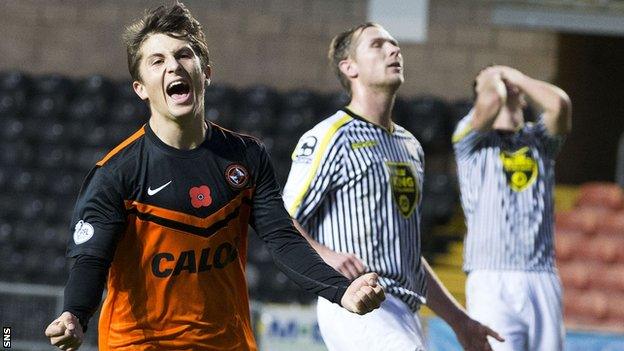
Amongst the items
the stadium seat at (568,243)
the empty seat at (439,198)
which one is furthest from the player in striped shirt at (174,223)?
the stadium seat at (568,243)

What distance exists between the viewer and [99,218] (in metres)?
3.83

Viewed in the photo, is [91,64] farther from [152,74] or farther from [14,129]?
[152,74]

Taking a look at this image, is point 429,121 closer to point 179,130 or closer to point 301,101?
point 301,101

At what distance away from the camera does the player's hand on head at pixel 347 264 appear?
4805mm

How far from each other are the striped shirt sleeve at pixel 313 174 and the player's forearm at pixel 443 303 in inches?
21.3

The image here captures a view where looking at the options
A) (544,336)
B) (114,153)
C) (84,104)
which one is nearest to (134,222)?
(114,153)

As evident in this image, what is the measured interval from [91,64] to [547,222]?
911 centimetres

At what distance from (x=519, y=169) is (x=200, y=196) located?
3.13 m

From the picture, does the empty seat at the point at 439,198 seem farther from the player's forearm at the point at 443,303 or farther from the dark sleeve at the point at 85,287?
the dark sleeve at the point at 85,287

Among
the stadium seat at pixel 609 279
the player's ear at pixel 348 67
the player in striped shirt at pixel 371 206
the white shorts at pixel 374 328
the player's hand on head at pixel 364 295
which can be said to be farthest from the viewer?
the stadium seat at pixel 609 279

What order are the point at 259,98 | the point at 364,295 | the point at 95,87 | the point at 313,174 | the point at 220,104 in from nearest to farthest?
1. the point at 364,295
2. the point at 313,174
3. the point at 220,104
4. the point at 259,98
5. the point at 95,87

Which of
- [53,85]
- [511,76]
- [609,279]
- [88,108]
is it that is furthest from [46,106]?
[511,76]

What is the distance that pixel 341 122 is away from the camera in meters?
5.33

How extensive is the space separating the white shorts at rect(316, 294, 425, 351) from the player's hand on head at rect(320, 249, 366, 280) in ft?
0.80
